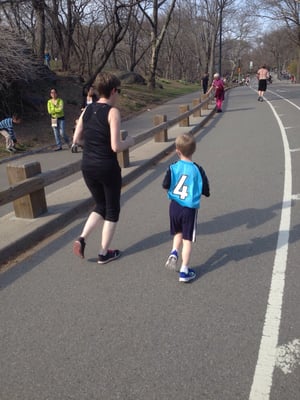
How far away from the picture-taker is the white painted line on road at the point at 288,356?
2690 millimetres

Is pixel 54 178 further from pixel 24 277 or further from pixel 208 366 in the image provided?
pixel 208 366

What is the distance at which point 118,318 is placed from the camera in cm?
332

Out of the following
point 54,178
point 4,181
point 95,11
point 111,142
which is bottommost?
point 4,181

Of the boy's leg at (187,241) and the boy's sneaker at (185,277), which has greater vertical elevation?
the boy's leg at (187,241)

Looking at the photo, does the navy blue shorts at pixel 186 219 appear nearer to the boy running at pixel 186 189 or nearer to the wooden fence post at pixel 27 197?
the boy running at pixel 186 189

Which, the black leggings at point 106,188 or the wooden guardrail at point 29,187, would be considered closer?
the black leggings at point 106,188

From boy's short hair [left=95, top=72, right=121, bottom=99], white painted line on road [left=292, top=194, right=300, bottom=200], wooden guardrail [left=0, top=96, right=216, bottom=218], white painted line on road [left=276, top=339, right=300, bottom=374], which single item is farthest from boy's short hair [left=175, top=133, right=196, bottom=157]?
white painted line on road [left=292, top=194, right=300, bottom=200]

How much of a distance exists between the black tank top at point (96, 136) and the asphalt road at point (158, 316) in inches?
46.1

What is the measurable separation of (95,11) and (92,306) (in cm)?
2712

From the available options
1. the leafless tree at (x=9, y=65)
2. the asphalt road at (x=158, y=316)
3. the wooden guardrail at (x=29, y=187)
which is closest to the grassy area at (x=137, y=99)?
the leafless tree at (x=9, y=65)

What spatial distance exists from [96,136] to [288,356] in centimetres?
255

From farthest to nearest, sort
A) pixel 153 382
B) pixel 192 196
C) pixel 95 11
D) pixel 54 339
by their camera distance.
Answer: pixel 95 11 → pixel 192 196 → pixel 54 339 → pixel 153 382

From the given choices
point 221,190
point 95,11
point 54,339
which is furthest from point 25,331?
point 95,11

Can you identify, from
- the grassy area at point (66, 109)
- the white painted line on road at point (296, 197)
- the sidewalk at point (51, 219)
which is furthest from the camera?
the grassy area at point (66, 109)
